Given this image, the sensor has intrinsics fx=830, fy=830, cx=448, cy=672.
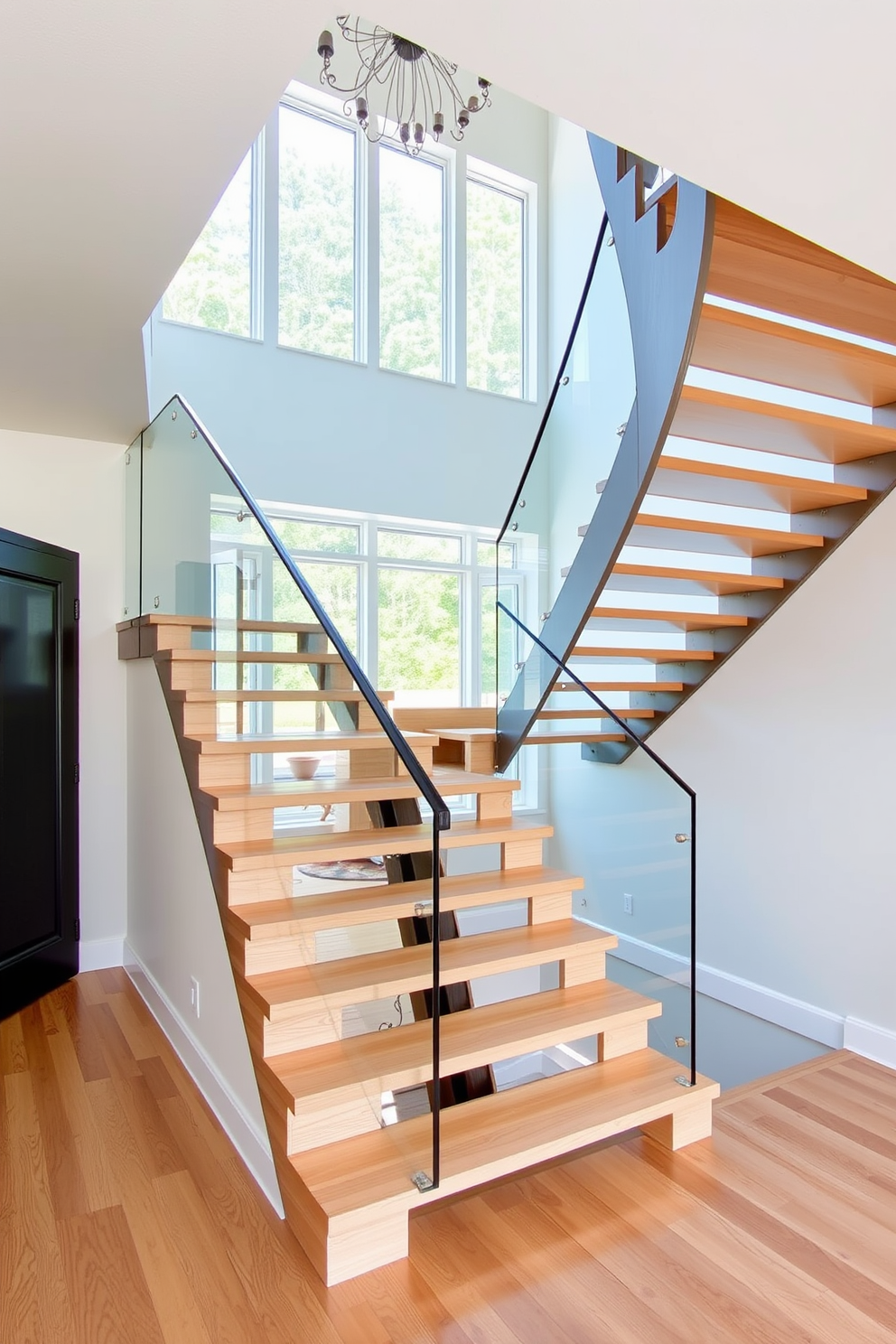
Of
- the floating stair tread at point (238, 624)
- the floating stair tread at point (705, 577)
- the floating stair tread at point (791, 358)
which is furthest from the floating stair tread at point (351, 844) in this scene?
the floating stair tread at point (791, 358)

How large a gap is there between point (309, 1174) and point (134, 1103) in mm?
1155

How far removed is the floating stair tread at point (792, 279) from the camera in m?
2.35

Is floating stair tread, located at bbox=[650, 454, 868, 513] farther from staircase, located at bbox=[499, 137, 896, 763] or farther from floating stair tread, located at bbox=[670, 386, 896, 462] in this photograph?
floating stair tread, located at bbox=[670, 386, 896, 462]

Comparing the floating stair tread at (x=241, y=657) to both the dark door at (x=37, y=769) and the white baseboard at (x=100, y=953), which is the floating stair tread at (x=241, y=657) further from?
the white baseboard at (x=100, y=953)

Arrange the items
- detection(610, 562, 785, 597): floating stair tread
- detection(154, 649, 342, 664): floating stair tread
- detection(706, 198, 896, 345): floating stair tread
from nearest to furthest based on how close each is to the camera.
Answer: detection(706, 198, 896, 345): floating stair tread < detection(154, 649, 342, 664): floating stair tread < detection(610, 562, 785, 597): floating stair tread

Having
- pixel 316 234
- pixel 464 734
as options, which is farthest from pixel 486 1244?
pixel 316 234

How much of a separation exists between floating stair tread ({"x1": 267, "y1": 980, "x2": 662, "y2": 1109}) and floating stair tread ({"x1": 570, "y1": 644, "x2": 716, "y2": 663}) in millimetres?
1663

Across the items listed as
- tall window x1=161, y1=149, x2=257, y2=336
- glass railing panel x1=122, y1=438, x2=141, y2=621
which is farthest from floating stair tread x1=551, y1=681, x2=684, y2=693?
tall window x1=161, y1=149, x2=257, y2=336

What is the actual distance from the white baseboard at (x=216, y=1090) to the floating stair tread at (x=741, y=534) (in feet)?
8.33

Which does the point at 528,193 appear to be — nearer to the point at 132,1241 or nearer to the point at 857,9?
the point at 857,9

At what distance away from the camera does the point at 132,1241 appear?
7.32ft

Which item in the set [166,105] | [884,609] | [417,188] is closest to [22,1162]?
[166,105]

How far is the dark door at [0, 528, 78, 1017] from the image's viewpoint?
12.5ft

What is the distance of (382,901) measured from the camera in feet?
9.35
